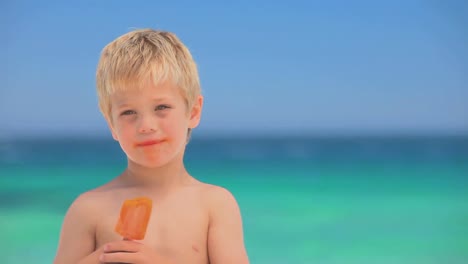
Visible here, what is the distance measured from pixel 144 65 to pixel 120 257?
0.95ft

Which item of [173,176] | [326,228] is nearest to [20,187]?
[326,228]

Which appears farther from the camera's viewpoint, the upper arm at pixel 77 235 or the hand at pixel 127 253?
the upper arm at pixel 77 235

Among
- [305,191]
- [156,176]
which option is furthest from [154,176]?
[305,191]

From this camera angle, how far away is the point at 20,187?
4.54 m

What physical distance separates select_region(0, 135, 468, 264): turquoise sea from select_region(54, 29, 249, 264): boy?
6.39ft

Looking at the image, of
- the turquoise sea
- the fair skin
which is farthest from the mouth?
the turquoise sea

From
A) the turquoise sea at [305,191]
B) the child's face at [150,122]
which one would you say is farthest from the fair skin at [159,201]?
the turquoise sea at [305,191]

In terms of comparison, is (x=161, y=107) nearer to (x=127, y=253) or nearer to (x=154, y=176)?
(x=154, y=176)

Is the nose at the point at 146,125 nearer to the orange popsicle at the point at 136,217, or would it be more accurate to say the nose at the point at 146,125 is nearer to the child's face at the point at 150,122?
the child's face at the point at 150,122

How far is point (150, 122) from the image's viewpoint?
1.01 meters

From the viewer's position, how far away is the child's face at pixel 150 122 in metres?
1.01

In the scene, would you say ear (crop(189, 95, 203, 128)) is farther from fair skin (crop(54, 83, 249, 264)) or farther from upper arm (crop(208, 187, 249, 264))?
upper arm (crop(208, 187, 249, 264))

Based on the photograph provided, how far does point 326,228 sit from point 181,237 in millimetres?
2716

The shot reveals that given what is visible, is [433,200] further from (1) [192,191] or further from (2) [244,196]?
(1) [192,191]
